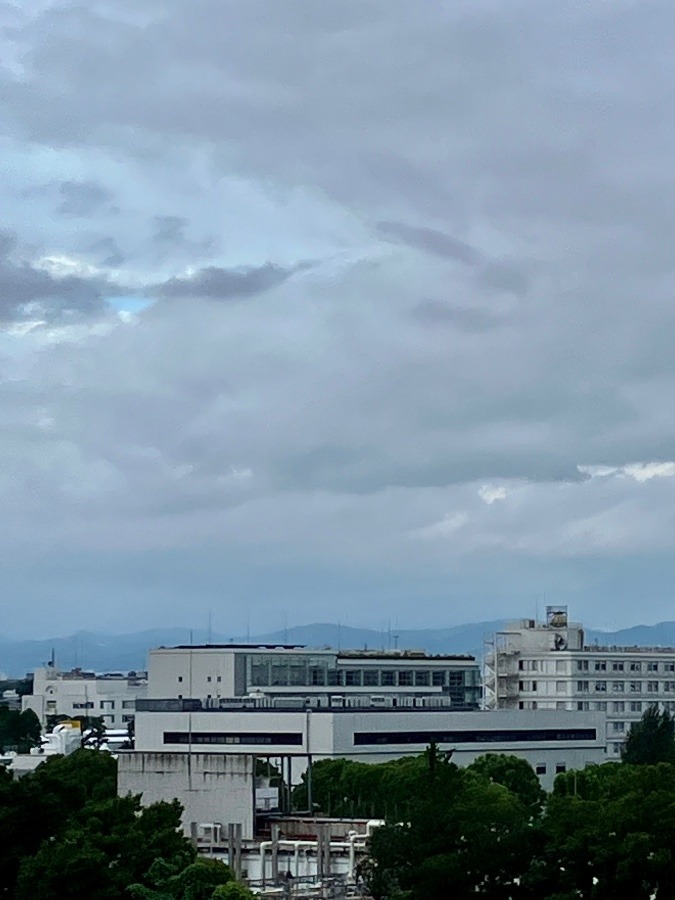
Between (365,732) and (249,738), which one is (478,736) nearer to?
(365,732)

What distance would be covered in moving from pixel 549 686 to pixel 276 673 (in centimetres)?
2355

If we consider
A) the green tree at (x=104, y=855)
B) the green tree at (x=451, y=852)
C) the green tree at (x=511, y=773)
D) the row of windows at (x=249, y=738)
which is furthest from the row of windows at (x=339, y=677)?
the green tree at (x=451, y=852)

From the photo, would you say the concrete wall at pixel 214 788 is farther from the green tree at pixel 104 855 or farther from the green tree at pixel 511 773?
the green tree at pixel 511 773

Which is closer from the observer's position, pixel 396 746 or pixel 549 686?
pixel 396 746

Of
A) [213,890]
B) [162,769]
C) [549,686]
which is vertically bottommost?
[213,890]

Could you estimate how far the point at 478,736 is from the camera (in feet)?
407

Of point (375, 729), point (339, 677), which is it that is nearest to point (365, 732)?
point (375, 729)

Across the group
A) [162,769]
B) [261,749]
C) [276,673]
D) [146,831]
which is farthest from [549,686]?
[146,831]

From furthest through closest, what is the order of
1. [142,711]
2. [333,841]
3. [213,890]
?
[142,711]
[333,841]
[213,890]

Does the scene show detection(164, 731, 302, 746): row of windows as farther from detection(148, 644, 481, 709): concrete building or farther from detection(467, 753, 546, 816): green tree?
detection(148, 644, 481, 709): concrete building

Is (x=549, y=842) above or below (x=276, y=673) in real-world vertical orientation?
below

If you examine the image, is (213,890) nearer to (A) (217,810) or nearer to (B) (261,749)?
(A) (217,810)

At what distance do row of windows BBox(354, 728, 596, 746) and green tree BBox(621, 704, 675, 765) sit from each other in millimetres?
10010

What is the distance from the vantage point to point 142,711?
126 metres
